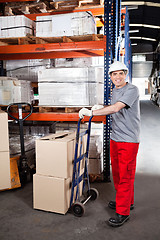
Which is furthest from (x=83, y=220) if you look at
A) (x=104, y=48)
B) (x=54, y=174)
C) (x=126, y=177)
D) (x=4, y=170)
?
(x=104, y=48)

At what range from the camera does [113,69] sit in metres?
3.08

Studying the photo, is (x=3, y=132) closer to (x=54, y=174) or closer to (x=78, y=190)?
(x=54, y=174)

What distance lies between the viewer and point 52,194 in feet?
10.7

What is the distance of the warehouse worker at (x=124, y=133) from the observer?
2922 mm

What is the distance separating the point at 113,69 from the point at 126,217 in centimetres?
203

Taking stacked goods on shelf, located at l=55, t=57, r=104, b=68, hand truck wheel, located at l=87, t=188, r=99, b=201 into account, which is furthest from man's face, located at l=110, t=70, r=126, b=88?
stacked goods on shelf, located at l=55, t=57, r=104, b=68

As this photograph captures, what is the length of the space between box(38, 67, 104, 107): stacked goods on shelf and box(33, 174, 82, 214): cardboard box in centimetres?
148

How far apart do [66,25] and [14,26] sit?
41.4 inches

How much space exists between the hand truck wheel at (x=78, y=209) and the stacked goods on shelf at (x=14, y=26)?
327 centimetres

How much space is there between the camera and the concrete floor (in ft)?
9.14

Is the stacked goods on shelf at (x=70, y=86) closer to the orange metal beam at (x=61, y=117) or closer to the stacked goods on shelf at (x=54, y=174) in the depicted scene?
the orange metal beam at (x=61, y=117)

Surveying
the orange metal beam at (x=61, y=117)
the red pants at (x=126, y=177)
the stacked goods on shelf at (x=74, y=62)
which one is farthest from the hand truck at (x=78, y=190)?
the stacked goods on shelf at (x=74, y=62)

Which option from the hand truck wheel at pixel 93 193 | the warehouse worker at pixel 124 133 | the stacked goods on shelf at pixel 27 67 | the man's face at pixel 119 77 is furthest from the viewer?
the stacked goods on shelf at pixel 27 67

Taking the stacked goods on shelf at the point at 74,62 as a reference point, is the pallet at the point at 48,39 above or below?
above
